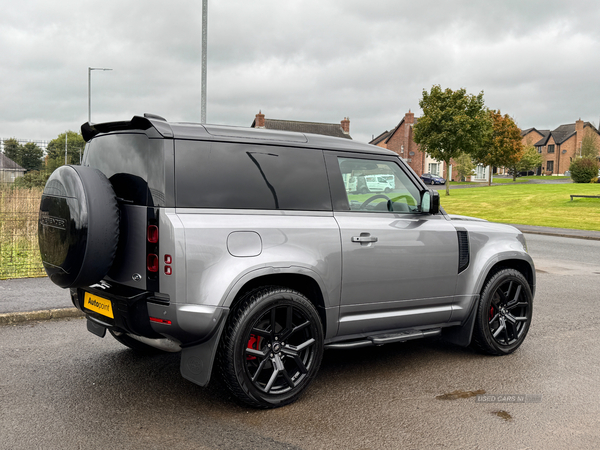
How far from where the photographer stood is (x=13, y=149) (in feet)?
41.8

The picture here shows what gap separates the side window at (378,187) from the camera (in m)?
4.41

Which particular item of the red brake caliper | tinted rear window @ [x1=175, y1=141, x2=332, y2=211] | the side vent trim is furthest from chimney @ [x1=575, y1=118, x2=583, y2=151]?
the red brake caliper

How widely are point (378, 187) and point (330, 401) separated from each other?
1787 millimetres

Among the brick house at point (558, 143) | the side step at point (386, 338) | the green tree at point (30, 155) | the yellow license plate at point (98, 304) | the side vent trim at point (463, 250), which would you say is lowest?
the side step at point (386, 338)

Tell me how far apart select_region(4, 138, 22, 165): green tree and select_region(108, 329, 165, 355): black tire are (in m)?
9.00

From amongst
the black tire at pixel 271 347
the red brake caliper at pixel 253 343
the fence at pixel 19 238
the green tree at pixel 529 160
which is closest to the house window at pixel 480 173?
the green tree at pixel 529 160

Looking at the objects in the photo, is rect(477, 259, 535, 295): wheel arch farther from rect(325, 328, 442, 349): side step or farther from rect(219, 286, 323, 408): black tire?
rect(219, 286, 323, 408): black tire

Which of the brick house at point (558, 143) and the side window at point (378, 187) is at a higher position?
the brick house at point (558, 143)

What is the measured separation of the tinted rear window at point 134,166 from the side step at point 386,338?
1.74 metres

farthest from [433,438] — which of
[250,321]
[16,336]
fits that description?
[16,336]

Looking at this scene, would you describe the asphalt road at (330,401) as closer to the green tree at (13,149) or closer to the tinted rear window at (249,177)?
the tinted rear window at (249,177)

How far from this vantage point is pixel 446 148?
42844 millimetres

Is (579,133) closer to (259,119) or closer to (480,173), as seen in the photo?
(480,173)

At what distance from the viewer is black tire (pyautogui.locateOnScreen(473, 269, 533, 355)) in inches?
197
